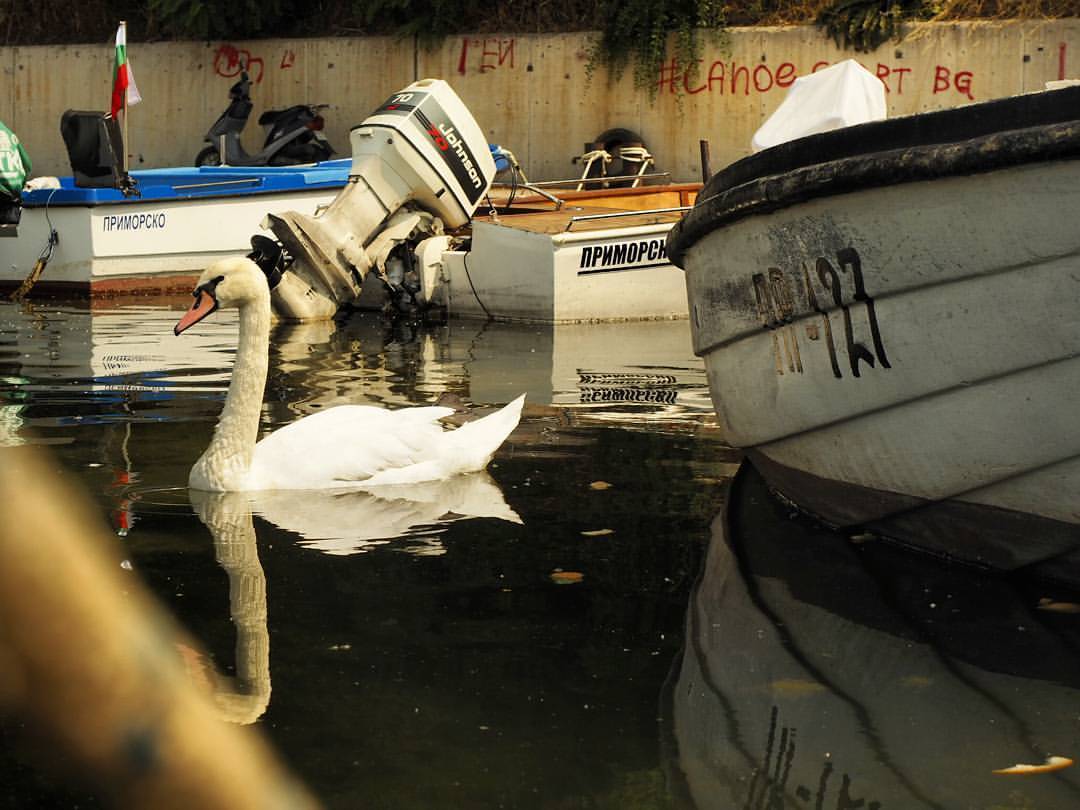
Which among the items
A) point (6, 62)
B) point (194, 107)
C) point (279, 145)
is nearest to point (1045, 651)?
point (279, 145)

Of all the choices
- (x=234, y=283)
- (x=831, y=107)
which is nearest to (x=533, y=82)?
(x=234, y=283)

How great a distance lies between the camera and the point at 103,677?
490 centimetres

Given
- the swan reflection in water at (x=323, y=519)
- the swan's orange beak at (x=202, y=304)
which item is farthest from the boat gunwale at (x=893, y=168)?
the swan's orange beak at (x=202, y=304)

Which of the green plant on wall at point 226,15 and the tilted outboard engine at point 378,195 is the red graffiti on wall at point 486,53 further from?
the tilted outboard engine at point 378,195

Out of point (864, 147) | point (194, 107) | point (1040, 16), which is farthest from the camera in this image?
point (194, 107)

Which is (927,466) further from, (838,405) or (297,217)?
(297,217)

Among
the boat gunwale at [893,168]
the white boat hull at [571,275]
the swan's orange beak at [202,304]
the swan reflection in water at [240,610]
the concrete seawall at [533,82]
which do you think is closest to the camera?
the swan reflection in water at [240,610]

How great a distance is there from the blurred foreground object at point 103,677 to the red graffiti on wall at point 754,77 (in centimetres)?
1488

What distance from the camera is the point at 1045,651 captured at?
517cm

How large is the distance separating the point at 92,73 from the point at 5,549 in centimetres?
2016

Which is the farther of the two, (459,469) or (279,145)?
(279,145)

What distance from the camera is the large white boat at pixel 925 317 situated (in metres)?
5.41

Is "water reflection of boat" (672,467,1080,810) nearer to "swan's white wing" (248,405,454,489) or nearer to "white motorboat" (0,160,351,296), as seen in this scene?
"swan's white wing" (248,405,454,489)

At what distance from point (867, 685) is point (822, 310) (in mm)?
1777
